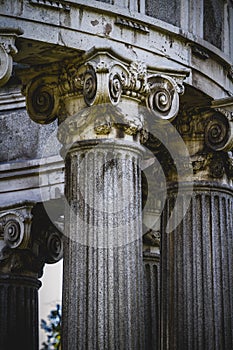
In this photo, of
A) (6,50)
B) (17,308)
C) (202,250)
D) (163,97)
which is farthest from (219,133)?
(17,308)

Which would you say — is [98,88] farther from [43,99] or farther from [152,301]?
[152,301]

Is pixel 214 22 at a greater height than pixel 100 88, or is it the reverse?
pixel 214 22

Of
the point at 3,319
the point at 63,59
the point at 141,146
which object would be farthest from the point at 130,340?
the point at 3,319

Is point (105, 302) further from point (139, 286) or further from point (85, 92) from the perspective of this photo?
point (85, 92)

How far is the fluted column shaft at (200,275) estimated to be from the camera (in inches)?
1174

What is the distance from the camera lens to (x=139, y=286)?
26891 millimetres

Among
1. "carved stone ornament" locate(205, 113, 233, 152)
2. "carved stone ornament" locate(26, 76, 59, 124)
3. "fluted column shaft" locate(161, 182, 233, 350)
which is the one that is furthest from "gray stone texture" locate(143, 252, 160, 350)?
"carved stone ornament" locate(26, 76, 59, 124)

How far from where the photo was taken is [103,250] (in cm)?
2652

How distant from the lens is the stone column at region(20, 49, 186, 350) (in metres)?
26.3

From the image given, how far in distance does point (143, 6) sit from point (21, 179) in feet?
37.4

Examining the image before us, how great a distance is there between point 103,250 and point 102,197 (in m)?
1.02

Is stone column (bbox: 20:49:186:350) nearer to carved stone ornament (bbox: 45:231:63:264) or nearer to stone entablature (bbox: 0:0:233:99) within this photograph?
stone entablature (bbox: 0:0:233:99)

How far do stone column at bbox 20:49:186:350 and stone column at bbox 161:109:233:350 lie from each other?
2763 mm

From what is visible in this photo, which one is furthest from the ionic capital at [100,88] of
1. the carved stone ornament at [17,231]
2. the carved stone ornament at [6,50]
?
the carved stone ornament at [17,231]
